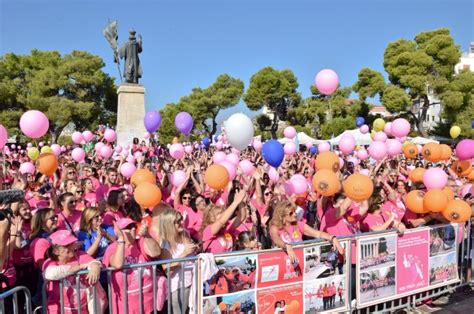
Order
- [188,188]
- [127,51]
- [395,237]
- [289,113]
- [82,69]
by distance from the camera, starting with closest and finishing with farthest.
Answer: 1. [395,237]
2. [188,188]
3. [127,51]
4. [82,69]
5. [289,113]

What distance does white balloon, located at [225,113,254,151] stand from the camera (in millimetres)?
5598

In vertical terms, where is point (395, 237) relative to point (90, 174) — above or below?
below

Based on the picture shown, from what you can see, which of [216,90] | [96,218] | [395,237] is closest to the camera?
[96,218]

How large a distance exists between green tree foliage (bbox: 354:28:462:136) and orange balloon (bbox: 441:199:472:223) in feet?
91.4

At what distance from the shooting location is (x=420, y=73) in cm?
3039

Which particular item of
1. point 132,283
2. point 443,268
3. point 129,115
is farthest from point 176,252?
point 129,115

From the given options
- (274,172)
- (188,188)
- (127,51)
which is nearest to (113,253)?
(188,188)

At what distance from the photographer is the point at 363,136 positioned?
1886 cm

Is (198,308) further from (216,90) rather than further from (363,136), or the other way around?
(216,90)

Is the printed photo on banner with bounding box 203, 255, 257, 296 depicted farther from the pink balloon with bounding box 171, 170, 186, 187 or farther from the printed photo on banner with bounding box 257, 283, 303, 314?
the pink balloon with bounding box 171, 170, 186, 187

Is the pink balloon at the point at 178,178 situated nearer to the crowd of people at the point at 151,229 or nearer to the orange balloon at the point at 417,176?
the crowd of people at the point at 151,229

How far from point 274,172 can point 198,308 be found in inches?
101

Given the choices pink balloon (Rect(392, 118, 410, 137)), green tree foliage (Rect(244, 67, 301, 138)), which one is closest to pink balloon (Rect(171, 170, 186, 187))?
pink balloon (Rect(392, 118, 410, 137))

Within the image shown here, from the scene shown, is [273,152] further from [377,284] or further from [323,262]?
[377,284]
